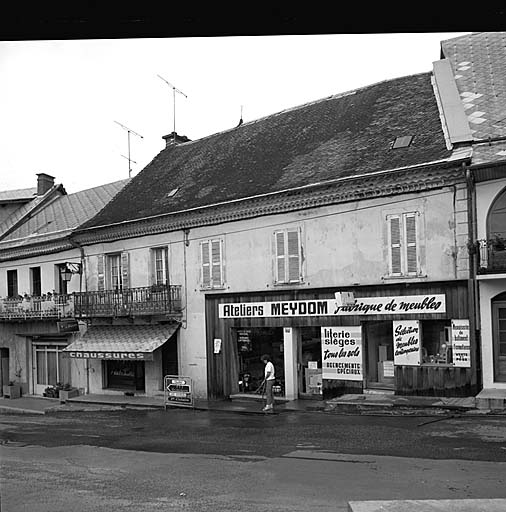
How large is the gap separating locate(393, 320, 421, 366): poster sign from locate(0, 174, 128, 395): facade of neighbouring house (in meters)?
14.0

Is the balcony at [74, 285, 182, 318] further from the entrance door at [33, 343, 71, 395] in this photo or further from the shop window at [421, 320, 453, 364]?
the shop window at [421, 320, 453, 364]

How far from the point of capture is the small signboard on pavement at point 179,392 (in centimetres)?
2155

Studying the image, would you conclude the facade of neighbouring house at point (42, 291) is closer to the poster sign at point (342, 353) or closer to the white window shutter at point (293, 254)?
the white window shutter at point (293, 254)

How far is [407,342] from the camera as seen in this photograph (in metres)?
18.5

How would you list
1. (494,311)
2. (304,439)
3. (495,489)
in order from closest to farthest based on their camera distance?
(495,489) → (304,439) → (494,311)

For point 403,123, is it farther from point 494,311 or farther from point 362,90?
point 494,311

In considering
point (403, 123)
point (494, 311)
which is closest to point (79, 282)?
point (403, 123)

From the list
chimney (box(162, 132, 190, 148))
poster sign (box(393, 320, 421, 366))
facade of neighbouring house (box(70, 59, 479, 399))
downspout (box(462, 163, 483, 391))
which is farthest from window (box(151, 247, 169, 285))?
downspout (box(462, 163, 483, 391))

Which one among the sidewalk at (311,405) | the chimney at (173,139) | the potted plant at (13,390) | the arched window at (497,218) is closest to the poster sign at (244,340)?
the sidewalk at (311,405)

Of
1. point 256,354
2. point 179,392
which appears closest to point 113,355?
point 179,392

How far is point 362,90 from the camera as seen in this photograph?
24.2m

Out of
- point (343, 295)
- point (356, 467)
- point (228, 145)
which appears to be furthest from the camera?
point (228, 145)

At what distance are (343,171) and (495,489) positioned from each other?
12316 mm

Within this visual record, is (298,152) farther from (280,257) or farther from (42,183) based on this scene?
(42,183)
